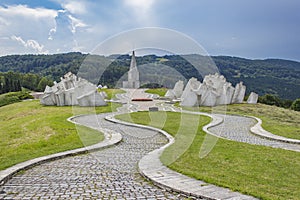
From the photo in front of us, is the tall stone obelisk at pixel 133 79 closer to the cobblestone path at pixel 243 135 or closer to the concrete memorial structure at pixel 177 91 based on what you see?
the concrete memorial structure at pixel 177 91

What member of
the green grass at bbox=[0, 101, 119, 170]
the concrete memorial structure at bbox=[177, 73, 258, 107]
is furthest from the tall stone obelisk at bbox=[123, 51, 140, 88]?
the green grass at bbox=[0, 101, 119, 170]

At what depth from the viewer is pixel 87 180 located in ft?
25.2

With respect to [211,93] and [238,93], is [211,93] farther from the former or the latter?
[238,93]

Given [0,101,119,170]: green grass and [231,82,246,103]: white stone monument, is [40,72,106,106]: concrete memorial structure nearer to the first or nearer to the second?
[0,101,119,170]: green grass

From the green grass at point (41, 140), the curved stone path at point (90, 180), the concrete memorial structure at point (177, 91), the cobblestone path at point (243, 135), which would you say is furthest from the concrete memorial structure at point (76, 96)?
the curved stone path at point (90, 180)

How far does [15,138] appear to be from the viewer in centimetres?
1554

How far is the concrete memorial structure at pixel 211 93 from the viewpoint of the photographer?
32500 mm

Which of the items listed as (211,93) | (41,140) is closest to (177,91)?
(211,93)

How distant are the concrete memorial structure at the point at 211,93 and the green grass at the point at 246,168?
64.9 ft

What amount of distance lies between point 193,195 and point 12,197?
4160 mm

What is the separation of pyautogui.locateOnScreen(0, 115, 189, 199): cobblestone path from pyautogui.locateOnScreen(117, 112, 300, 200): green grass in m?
1.45

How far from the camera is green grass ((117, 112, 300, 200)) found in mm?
6821

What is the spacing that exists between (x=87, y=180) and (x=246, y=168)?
4.97m

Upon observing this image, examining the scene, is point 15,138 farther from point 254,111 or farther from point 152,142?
point 254,111
